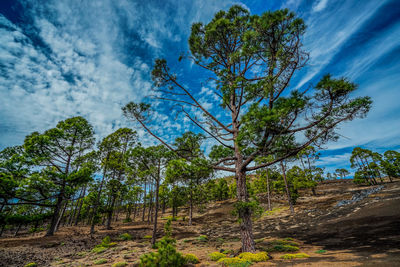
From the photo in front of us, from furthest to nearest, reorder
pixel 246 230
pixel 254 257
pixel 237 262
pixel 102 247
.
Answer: pixel 102 247 → pixel 246 230 → pixel 254 257 → pixel 237 262

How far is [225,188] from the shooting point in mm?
44438

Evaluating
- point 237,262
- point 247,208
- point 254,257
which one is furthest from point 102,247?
point 247,208

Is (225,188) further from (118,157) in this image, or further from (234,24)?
(234,24)

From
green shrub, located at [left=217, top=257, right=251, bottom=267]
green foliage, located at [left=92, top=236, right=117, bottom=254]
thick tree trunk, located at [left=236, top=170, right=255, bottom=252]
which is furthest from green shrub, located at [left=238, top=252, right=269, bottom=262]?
green foliage, located at [left=92, top=236, right=117, bottom=254]

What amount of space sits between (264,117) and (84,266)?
1110 cm

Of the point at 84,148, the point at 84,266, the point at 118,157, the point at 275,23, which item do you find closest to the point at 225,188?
the point at 118,157

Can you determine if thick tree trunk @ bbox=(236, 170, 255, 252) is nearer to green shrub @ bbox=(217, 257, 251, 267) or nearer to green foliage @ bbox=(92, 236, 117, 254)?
green shrub @ bbox=(217, 257, 251, 267)

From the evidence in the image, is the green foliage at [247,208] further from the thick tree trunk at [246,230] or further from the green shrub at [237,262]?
the green shrub at [237,262]

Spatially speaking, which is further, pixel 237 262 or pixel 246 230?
pixel 246 230

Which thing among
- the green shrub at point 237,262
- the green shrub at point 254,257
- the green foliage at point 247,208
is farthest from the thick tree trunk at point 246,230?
the green shrub at point 237,262

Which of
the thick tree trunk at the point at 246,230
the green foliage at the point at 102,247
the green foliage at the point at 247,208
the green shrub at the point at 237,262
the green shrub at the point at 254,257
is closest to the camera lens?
the green shrub at the point at 237,262

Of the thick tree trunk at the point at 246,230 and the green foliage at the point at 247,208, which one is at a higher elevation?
the green foliage at the point at 247,208

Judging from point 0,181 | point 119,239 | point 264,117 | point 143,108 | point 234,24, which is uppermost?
point 234,24

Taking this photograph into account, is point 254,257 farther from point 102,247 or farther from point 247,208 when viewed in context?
point 102,247
